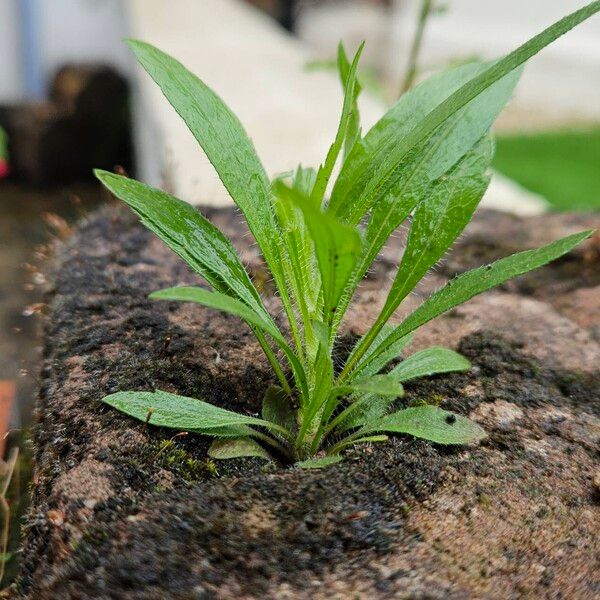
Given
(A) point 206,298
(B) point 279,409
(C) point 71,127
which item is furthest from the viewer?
(C) point 71,127

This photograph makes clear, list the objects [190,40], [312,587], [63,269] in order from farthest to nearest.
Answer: [190,40]
[63,269]
[312,587]

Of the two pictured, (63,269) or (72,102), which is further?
(72,102)

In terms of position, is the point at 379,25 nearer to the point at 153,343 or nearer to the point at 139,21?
the point at 139,21

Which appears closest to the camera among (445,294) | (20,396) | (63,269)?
(445,294)

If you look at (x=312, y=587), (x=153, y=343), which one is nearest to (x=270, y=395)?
(x=153, y=343)

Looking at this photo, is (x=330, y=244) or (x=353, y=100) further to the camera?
(x=353, y=100)

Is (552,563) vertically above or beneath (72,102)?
above

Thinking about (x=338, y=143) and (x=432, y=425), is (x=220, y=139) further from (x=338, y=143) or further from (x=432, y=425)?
(x=432, y=425)

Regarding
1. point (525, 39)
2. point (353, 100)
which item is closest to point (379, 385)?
point (353, 100)
